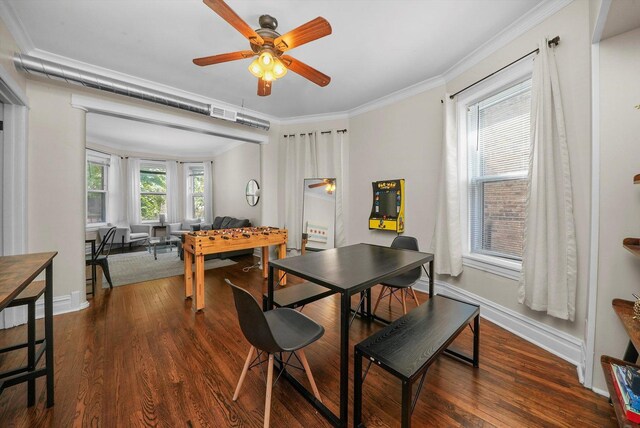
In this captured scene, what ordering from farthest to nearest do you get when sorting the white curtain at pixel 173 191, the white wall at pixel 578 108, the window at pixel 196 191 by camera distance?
the window at pixel 196 191
the white curtain at pixel 173 191
the white wall at pixel 578 108

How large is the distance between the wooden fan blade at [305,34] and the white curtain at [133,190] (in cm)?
700

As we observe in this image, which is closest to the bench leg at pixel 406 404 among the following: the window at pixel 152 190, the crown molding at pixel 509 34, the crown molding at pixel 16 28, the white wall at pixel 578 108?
the white wall at pixel 578 108

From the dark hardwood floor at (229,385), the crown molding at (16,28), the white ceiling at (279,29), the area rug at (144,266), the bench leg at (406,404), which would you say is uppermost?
the white ceiling at (279,29)

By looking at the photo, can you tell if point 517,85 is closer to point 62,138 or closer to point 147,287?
point 62,138

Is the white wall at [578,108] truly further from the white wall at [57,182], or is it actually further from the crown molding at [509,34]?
the white wall at [57,182]

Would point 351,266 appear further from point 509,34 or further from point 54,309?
point 54,309

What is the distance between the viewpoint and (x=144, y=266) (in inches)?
179

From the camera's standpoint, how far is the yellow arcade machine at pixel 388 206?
132 inches

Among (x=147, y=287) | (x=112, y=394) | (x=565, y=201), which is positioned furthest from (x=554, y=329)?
(x=147, y=287)

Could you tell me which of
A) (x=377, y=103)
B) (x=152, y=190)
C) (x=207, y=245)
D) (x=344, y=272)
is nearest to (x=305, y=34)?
(x=344, y=272)

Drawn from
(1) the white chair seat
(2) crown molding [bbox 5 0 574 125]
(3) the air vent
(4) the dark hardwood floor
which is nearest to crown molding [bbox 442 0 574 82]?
(2) crown molding [bbox 5 0 574 125]

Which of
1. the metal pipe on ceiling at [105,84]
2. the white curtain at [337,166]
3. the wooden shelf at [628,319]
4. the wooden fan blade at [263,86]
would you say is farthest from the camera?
the white curtain at [337,166]

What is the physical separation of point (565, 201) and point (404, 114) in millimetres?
2112

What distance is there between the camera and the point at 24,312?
2.35m
